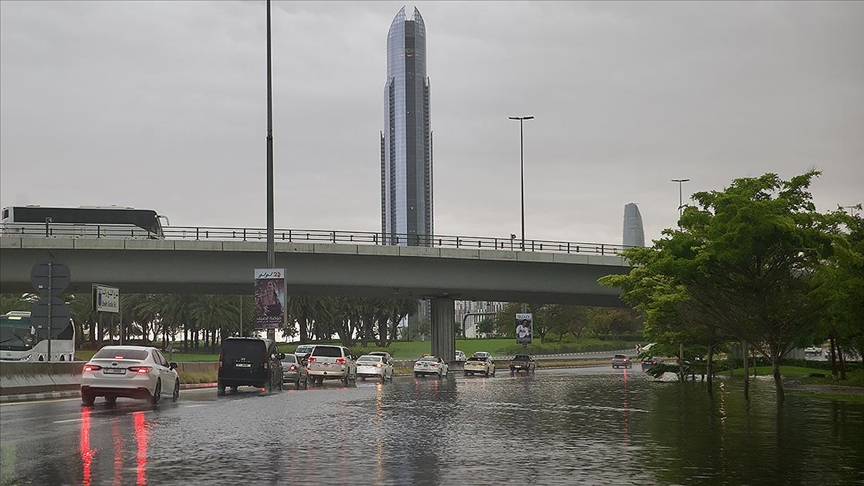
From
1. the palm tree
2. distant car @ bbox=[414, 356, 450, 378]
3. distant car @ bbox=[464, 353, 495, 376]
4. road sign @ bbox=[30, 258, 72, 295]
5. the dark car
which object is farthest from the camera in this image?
the palm tree

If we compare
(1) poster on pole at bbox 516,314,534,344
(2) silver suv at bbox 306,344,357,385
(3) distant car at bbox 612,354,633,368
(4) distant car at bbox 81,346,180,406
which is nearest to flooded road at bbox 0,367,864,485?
(4) distant car at bbox 81,346,180,406

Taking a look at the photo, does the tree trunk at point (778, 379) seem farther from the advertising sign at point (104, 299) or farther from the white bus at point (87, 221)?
the white bus at point (87, 221)

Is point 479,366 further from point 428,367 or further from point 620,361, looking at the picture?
point 620,361

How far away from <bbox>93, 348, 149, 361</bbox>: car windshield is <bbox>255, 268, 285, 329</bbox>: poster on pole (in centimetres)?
1892

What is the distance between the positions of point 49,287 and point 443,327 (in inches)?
1876

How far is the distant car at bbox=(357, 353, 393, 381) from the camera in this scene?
5928 centimetres

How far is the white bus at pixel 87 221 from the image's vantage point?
58.7 metres

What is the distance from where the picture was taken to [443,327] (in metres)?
75.2

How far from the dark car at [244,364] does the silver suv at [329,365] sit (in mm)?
13440

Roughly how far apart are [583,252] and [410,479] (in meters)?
55.4

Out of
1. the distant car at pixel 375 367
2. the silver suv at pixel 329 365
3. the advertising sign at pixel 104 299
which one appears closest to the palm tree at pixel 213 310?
the distant car at pixel 375 367

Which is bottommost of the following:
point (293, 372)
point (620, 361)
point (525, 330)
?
point (620, 361)

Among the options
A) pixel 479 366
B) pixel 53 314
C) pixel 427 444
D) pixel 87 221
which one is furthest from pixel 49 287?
pixel 479 366

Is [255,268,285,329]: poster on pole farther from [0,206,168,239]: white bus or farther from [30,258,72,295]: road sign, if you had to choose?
[30,258,72,295]: road sign
